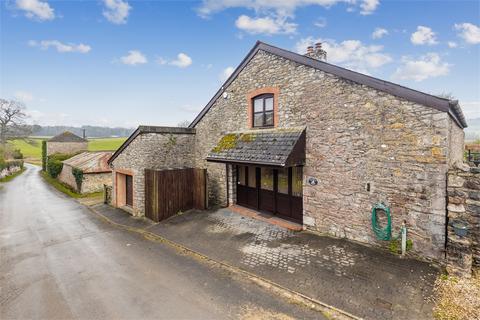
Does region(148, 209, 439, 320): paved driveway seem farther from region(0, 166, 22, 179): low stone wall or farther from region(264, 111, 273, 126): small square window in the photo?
region(0, 166, 22, 179): low stone wall

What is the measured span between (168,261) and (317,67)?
8.00 meters

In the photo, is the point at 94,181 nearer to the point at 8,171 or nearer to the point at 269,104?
the point at 269,104

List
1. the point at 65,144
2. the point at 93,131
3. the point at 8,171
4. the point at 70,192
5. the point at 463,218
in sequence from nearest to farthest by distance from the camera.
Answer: the point at 463,218
the point at 70,192
the point at 8,171
the point at 65,144
the point at 93,131

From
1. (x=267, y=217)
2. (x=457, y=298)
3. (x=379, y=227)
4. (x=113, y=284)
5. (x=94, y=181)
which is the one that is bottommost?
(x=113, y=284)

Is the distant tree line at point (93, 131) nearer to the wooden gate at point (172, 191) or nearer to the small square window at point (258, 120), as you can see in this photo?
the wooden gate at point (172, 191)

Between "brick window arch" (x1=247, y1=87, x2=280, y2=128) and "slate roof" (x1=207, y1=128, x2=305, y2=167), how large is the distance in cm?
45

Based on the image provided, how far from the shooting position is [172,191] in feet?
37.9

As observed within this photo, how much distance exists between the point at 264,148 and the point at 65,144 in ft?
137

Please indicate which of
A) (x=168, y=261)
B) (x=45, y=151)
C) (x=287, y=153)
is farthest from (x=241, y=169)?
(x=45, y=151)

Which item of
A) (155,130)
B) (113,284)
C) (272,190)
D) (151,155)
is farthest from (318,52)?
(113,284)

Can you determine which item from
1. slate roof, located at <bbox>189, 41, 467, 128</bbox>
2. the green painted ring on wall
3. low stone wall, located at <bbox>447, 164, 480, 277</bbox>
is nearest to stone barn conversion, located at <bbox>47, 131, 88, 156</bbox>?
slate roof, located at <bbox>189, 41, 467, 128</bbox>

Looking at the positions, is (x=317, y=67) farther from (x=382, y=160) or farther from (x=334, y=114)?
(x=382, y=160)

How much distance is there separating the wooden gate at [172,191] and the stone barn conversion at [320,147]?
702 mm

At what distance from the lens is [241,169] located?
11953 millimetres
